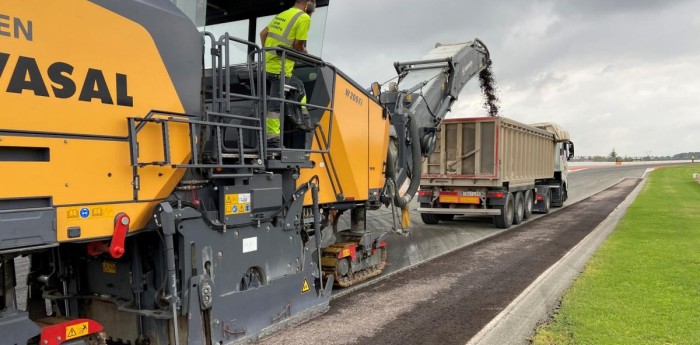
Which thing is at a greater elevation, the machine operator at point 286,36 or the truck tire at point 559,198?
the machine operator at point 286,36

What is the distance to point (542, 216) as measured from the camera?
16.2 metres

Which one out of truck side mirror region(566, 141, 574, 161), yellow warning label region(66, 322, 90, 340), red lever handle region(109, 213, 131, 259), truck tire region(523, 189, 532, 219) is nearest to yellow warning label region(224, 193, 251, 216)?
red lever handle region(109, 213, 131, 259)

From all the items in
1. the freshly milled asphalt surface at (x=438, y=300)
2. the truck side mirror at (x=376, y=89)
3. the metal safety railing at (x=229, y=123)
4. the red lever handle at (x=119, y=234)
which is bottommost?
the freshly milled asphalt surface at (x=438, y=300)

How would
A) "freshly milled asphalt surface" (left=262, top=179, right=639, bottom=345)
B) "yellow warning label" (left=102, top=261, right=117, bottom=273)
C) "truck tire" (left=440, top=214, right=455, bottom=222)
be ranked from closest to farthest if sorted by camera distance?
"yellow warning label" (left=102, top=261, right=117, bottom=273) → "freshly milled asphalt surface" (left=262, top=179, right=639, bottom=345) → "truck tire" (left=440, top=214, right=455, bottom=222)

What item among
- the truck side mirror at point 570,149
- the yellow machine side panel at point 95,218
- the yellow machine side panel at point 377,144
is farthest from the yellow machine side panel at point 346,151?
the truck side mirror at point 570,149

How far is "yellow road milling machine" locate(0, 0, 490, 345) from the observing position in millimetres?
3084

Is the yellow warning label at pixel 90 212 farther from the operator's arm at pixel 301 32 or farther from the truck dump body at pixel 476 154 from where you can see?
the truck dump body at pixel 476 154

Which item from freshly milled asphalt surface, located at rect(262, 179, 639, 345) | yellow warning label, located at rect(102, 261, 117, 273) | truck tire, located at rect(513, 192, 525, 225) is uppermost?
yellow warning label, located at rect(102, 261, 117, 273)

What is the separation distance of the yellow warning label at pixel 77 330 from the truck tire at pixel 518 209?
12167mm

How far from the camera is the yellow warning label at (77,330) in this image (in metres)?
3.48

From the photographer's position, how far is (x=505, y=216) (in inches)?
512

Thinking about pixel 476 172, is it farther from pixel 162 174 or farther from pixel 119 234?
pixel 119 234

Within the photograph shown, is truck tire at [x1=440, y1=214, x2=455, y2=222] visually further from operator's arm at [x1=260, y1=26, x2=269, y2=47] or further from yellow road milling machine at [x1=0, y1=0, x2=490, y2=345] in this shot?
operator's arm at [x1=260, y1=26, x2=269, y2=47]

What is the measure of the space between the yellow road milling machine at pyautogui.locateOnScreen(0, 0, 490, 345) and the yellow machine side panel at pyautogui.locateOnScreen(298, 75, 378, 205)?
0.02m
